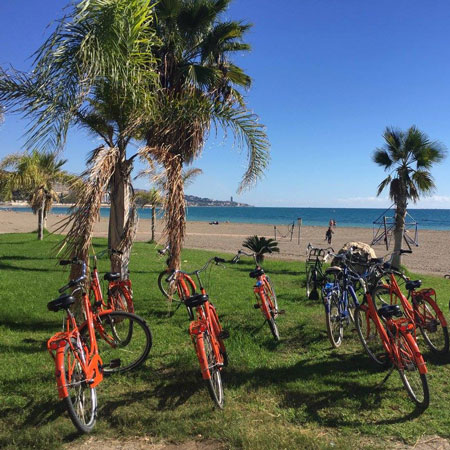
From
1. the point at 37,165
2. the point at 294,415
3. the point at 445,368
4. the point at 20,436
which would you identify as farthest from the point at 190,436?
the point at 37,165

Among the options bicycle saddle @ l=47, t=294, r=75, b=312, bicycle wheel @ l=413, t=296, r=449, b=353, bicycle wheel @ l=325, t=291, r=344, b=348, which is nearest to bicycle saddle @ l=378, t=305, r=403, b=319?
bicycle wheel @ l=413, t=296, r=449, b=353

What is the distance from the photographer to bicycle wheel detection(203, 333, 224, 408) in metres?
3.71

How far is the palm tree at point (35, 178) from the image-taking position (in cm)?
2196

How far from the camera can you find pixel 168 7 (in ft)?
25.8

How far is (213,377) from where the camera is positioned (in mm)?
3957

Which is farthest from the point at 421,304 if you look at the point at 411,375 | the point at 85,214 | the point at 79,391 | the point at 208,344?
the point at 85,214

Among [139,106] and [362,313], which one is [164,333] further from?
[139,106]

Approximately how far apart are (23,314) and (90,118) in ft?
11.9

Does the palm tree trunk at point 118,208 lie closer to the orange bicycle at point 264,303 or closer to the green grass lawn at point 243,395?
the green grass lawn at point 243,395

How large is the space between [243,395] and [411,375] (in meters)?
1.72

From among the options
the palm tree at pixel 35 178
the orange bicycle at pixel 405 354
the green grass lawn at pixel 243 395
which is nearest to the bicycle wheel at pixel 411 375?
the orange bicycle at pixel 405 354

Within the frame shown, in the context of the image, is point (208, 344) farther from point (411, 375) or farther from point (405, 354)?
point (411, 375)

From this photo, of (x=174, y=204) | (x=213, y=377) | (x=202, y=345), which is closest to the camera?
(x=202, y=345)

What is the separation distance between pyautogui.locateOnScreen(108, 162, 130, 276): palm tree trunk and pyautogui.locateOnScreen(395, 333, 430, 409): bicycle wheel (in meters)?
4.20
